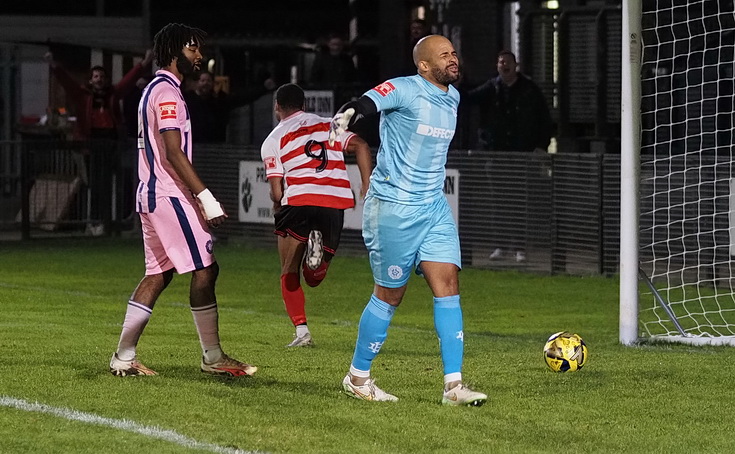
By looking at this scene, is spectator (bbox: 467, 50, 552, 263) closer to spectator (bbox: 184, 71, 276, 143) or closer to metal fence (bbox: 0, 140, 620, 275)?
metal fence (bbox: 0, 140, 620, 275)

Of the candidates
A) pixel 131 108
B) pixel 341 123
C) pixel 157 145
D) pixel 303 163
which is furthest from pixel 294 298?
pixel 131 108

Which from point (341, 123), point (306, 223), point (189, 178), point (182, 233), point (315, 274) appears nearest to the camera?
point (341, 123)

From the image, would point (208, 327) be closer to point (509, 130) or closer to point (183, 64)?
point (183, 64)

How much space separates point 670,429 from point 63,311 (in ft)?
21.3

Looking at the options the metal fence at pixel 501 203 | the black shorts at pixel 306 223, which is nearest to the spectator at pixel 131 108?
the metal fence at pixel 501 203

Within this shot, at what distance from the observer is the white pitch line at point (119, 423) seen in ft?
21.5

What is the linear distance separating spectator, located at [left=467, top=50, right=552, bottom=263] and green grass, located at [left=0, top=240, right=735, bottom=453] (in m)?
2.47

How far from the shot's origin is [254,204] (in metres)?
19.0

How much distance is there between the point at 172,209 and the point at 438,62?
173 centimetres

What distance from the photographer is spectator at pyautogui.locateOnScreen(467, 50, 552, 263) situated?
16391 mm

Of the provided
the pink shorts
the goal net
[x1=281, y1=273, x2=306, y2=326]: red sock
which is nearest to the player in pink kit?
the pink shorts

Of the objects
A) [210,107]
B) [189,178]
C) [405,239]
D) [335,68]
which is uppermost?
[335,68]

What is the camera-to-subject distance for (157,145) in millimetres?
8297

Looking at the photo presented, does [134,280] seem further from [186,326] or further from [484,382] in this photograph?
[484,382]
